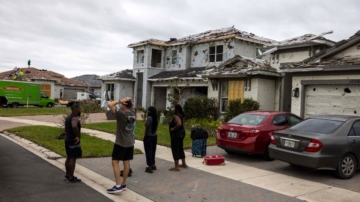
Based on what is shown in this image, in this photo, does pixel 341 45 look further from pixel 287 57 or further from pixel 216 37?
pixel 216 37

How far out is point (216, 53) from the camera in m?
24.7

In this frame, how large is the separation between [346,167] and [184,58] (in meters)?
20.9

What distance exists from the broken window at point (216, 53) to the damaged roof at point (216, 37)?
0.76 metres

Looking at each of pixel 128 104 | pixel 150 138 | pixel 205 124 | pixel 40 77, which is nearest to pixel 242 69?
pixel 205 124

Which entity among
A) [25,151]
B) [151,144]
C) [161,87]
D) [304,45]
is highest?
[304,45]

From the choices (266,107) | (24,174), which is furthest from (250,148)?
(266,107)

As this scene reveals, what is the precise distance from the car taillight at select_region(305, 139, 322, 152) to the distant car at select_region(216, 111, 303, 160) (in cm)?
180

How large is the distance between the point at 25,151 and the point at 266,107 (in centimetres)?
1194

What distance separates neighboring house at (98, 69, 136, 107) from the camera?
30438 mm

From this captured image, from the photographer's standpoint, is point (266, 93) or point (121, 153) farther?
point (266, 93)

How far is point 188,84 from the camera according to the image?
A: 76.7ft

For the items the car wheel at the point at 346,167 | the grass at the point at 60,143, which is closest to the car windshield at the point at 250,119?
the car wheel at the point at 346,167

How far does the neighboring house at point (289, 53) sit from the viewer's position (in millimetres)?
15698

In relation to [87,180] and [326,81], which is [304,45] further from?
[87,180]
